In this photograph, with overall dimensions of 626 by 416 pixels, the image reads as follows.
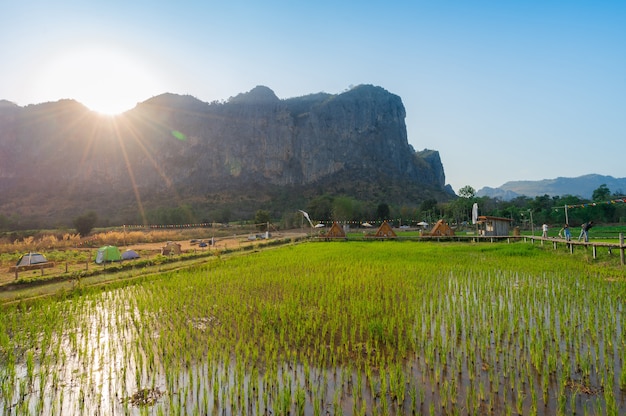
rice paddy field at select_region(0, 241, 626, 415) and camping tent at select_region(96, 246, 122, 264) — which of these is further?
camping tent at select_region(96, 246, 122, 264)

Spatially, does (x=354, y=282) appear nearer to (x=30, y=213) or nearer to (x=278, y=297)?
(x=278, y=297)

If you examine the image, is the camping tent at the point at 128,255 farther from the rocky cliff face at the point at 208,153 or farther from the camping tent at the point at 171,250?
the rocky cliff face at the point at 208,153

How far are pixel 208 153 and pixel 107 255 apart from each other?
119 metres

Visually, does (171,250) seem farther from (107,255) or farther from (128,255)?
(107,255)

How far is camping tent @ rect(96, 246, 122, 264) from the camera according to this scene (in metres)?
22.5

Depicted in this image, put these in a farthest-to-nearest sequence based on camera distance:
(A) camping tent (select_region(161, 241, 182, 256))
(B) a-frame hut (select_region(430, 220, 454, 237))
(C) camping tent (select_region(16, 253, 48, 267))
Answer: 1. (B) a-frame hut (select_region(430, 220, 454, 237))
2. (A) camping tent (select_region(161, 241, 182, 256))
3. (C) camping tent (select_region(16, 253, 48, 267))

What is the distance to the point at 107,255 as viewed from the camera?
22.8m

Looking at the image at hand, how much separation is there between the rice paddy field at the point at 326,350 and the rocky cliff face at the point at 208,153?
280 ft

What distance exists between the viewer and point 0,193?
95.4 metres

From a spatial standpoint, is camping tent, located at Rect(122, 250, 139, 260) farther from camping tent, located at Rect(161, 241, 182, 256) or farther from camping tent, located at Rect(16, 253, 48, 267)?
camping tent, located at Rect(16, 253, 48, 267)

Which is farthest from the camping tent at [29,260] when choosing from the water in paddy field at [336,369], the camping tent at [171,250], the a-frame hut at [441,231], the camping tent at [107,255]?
the a-frame hut at [441,231]

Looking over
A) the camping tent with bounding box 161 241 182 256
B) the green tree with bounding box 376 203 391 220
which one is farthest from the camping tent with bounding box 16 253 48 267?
the green tree with bounding box 376 203 391 220

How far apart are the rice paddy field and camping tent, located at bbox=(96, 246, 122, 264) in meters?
11.5

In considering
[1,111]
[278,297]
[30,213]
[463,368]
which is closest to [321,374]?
[463,368]
